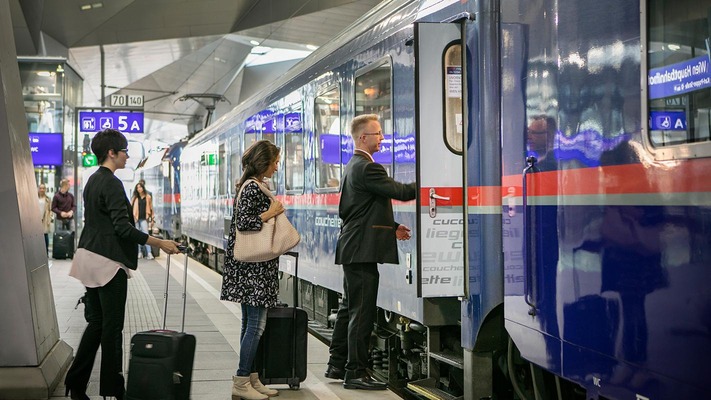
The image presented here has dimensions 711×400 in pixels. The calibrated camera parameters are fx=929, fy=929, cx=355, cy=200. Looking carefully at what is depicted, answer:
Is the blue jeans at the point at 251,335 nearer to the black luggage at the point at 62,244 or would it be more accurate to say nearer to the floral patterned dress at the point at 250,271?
the floral patterned dress at the point at 250,271

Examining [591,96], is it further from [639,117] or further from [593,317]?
[593,317]

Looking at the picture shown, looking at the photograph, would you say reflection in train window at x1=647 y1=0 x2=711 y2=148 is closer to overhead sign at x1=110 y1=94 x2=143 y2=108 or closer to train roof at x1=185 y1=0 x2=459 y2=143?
train roof at x1=185 y1=0 x2=459 y2=143

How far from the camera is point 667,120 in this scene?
143 inches

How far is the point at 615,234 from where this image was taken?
3945 mm

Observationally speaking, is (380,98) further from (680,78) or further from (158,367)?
(680,78)

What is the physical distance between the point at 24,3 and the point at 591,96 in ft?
68.3

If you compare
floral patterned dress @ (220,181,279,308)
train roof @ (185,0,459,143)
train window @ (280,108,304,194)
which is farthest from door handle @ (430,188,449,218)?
train window @ (280,108,304,194)

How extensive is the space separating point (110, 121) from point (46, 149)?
351 cm

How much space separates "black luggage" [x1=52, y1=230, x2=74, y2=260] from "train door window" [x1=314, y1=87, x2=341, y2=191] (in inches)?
545

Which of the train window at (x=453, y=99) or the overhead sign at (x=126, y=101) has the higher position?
the overhead sign at (x=126, y=101)

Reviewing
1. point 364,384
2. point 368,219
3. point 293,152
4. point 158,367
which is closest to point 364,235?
point 368,219

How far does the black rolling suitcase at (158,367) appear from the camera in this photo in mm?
5566

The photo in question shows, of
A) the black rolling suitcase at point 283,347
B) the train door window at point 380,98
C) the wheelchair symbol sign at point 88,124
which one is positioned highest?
the wheelchair symbol sign at point 88,124

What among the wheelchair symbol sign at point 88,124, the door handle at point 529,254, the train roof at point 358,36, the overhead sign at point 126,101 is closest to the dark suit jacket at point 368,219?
the train roof at point 358,36
